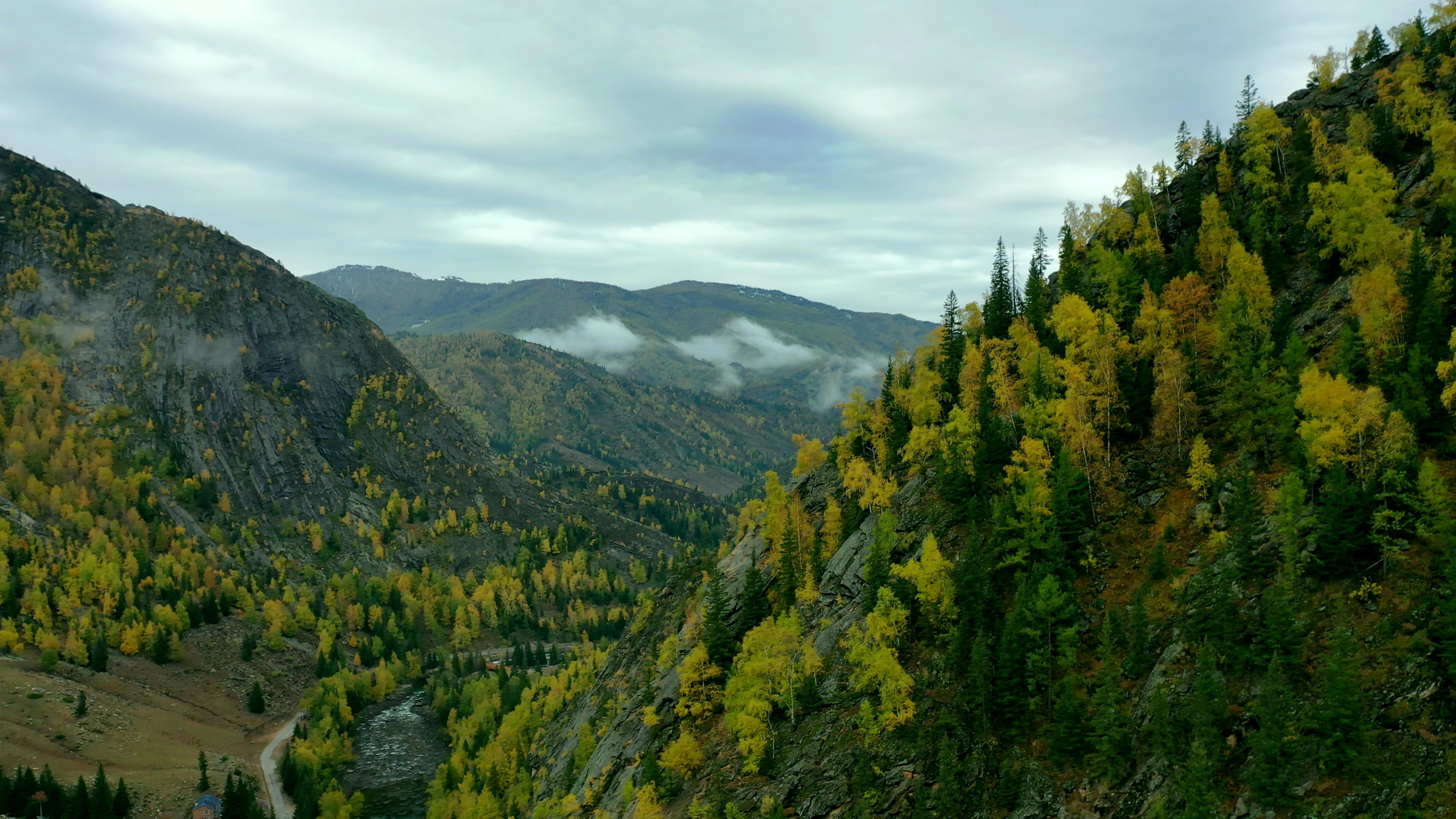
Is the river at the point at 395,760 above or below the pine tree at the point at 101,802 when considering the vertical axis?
below

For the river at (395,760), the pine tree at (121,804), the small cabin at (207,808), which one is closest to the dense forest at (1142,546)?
the pine tree at (121,804)

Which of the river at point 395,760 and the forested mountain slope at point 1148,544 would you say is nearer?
the forested mountain slope at point 1148,544

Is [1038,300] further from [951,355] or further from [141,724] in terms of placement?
[141,724]

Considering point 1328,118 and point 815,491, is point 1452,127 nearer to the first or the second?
point 1328,118

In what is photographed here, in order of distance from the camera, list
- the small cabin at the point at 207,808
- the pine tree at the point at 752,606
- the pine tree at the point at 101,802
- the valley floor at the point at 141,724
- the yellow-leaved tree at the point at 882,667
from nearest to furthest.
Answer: the yellow-leaved tree at the point at 882,667 → the pine tree at the point at 752,606 → the pine tree at the point at 101,802 → the small cabin at the point at 207,808 → the valley floor at the point at 141,724

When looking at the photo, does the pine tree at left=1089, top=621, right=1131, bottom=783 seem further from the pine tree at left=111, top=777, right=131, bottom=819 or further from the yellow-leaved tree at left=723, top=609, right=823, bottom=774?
the pine tree at left=111, top=777, right=131, bottom=819

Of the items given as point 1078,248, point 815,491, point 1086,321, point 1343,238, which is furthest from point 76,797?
point 1343,238

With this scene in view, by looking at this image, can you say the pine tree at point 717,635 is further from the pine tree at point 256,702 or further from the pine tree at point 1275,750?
the pine tree at point 256,702
